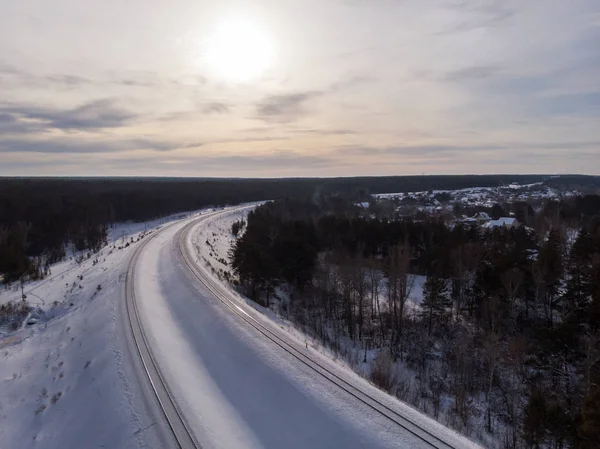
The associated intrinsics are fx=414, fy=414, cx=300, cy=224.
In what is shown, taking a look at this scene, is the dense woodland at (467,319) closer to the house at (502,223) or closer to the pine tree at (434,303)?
the pine tree at (434,303)

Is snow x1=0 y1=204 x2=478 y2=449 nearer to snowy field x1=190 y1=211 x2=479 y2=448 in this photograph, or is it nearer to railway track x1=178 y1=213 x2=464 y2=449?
snowy field x1=190 y1=211 x2=479 y2=448

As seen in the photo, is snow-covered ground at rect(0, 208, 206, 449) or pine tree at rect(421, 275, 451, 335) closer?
snow-covered ground at rect(0, 208, 206, 449)

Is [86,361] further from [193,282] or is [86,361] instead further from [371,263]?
[371,263]

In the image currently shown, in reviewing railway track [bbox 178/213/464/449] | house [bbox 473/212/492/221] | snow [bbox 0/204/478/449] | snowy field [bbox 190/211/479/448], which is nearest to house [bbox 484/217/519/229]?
house [bbox 473/212/492/221]

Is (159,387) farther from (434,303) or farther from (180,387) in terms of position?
(434,303)

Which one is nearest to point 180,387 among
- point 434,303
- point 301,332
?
point 301,332

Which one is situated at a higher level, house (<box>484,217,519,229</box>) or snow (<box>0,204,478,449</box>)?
snow (<box>0,204,478,449</box>)

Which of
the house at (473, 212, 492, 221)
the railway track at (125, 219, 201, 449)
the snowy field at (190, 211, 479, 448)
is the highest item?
the railway track at (125, 219, 201, 449)
